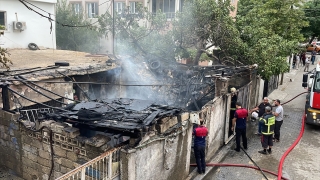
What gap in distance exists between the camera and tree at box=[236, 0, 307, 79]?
Result: 13.6 m

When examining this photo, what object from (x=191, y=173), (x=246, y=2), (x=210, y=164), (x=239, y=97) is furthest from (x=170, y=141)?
(x=246, y=2)

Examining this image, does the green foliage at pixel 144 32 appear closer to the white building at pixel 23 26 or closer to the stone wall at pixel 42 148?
the white building at pixel 23 26

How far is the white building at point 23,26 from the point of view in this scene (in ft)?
58.7

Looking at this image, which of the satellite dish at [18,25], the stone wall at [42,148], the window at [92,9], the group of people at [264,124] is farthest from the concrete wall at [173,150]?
the window at [92,9]

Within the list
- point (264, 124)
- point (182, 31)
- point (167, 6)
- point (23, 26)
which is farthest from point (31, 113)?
point (167, 6)

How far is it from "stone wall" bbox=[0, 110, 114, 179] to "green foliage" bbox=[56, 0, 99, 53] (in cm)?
2060

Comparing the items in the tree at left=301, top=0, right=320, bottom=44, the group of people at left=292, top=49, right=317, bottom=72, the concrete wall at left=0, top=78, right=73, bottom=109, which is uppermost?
the tree at left=301, top=0, right=320, bottom=44

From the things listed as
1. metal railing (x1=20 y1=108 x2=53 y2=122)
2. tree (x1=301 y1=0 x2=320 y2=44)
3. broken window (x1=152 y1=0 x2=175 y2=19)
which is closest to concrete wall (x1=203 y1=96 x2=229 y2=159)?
metal railing (x1=20 y1=108 x2=53 y2=122)

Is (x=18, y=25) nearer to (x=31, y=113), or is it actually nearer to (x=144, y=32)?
(x=144, y=32)

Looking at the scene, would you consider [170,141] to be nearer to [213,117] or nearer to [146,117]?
[146,117]

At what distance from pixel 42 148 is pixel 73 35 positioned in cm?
2244

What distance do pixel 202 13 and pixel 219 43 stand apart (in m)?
1.80

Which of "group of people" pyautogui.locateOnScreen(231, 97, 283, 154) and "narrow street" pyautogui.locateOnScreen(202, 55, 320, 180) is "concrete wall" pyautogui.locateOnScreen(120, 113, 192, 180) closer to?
"narrow street" pyautogui.locateOnScreen(202, 55, 320, 180)

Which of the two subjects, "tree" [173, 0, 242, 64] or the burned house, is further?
"tree" [173, 0, 242, 64]
